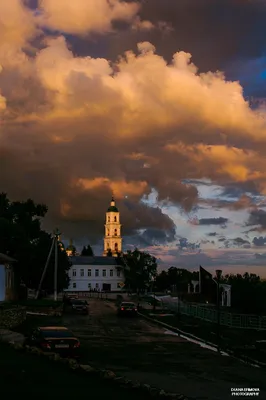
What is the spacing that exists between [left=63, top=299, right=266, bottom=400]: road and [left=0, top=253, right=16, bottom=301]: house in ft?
76.1

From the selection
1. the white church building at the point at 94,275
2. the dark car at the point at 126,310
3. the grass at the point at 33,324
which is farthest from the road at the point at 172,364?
the white church building at the point at 94,275

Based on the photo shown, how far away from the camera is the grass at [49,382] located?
10.9 m

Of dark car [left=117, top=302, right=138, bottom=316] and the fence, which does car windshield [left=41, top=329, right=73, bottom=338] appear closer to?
the fence

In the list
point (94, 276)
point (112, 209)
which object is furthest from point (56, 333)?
point (112, 209)

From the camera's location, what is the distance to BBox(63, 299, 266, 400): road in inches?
587

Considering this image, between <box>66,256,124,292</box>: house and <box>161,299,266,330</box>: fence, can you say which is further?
<box>66,256,124,292</box>: house

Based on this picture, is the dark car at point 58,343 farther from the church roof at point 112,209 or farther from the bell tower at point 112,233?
the church roof at point 112,209

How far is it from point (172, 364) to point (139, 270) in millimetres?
123229

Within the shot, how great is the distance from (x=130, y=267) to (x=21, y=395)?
443 ft

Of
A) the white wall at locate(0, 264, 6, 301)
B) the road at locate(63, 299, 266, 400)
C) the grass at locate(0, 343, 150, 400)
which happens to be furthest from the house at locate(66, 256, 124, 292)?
the grass at locate(0, 343, 150, 400)

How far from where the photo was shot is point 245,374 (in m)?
17.3

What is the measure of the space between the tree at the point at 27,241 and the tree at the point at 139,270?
59.4 metres

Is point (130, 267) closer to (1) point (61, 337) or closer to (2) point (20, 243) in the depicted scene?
(2) point (20, 243)

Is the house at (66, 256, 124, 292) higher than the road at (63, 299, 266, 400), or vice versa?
the road at (63, 299, 266, 400)
